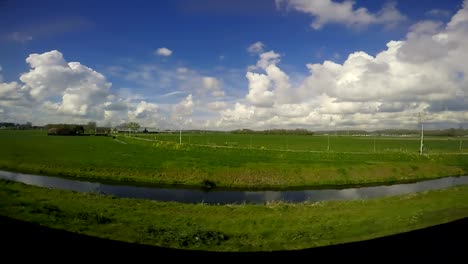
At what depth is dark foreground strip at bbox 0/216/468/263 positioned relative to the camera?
12711 mm

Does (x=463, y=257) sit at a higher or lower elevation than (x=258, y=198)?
higher

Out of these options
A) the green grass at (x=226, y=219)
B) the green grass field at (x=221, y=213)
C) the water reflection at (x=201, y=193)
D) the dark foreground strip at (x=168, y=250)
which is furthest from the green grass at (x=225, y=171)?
the dark foreground strip at (x=168, y=250)

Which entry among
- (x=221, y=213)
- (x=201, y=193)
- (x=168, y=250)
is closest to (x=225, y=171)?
(x=201, y=193)

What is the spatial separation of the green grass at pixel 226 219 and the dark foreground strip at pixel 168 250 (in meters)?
0.96

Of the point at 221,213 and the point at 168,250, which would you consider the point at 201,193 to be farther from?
the point at 168,250

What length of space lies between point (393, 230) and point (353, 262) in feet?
23.7

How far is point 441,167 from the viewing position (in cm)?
6856

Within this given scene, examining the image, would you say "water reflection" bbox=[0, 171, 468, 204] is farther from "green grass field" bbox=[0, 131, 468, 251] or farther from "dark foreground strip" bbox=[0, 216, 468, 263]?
"dark foreground strip" bbox=[0, 216, 468, 263]

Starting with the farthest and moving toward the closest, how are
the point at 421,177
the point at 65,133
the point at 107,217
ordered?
the point at 65,133
the point at 421,177
the point at 107,217

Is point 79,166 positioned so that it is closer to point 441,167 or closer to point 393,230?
point 393,230

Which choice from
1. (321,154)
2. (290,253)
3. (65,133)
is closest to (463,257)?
(290,253)

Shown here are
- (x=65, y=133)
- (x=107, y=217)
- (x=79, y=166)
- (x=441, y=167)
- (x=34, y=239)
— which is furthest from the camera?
(x=65, y=133)

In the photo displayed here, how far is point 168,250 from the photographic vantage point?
14484mm

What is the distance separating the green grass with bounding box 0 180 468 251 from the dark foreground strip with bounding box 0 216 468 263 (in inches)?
37.6
